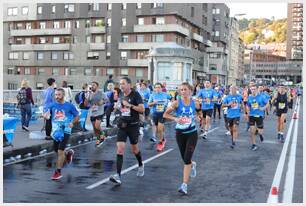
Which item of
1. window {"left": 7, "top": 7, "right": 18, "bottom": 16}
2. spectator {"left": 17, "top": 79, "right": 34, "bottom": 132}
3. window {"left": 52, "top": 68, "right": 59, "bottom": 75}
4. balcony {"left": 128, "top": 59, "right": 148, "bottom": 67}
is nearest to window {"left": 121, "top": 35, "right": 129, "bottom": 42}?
balcony {"left": 128, "top": 59, "right": 148, "bottom": 67}

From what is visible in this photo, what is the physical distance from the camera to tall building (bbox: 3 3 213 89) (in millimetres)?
66562

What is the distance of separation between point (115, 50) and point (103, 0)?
25.5 ft

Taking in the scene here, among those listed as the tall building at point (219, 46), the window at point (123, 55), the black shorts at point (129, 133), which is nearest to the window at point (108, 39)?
the window at point (123, 55)

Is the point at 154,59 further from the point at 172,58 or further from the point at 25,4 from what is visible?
the point at 25,4

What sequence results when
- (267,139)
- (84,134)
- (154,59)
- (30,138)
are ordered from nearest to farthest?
(30,138), (84,134), (267,139), (154,59)

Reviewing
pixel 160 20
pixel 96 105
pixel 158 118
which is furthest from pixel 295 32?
pixel 96 105

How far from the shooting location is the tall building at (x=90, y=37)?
66.6m

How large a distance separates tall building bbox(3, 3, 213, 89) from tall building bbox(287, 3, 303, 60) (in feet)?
386

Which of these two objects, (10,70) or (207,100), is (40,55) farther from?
(207,100)

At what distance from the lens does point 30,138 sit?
13320 millimetres

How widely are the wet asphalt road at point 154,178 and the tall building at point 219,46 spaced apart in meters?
77.4

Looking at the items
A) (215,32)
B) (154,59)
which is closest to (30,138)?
(154,59)

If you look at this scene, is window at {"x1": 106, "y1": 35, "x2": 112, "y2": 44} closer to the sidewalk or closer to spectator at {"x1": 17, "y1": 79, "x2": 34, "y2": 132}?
spectator at {"x1": 17, "y1": 79, "x2": 34, "y2": 132}

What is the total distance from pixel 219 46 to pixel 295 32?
106m
